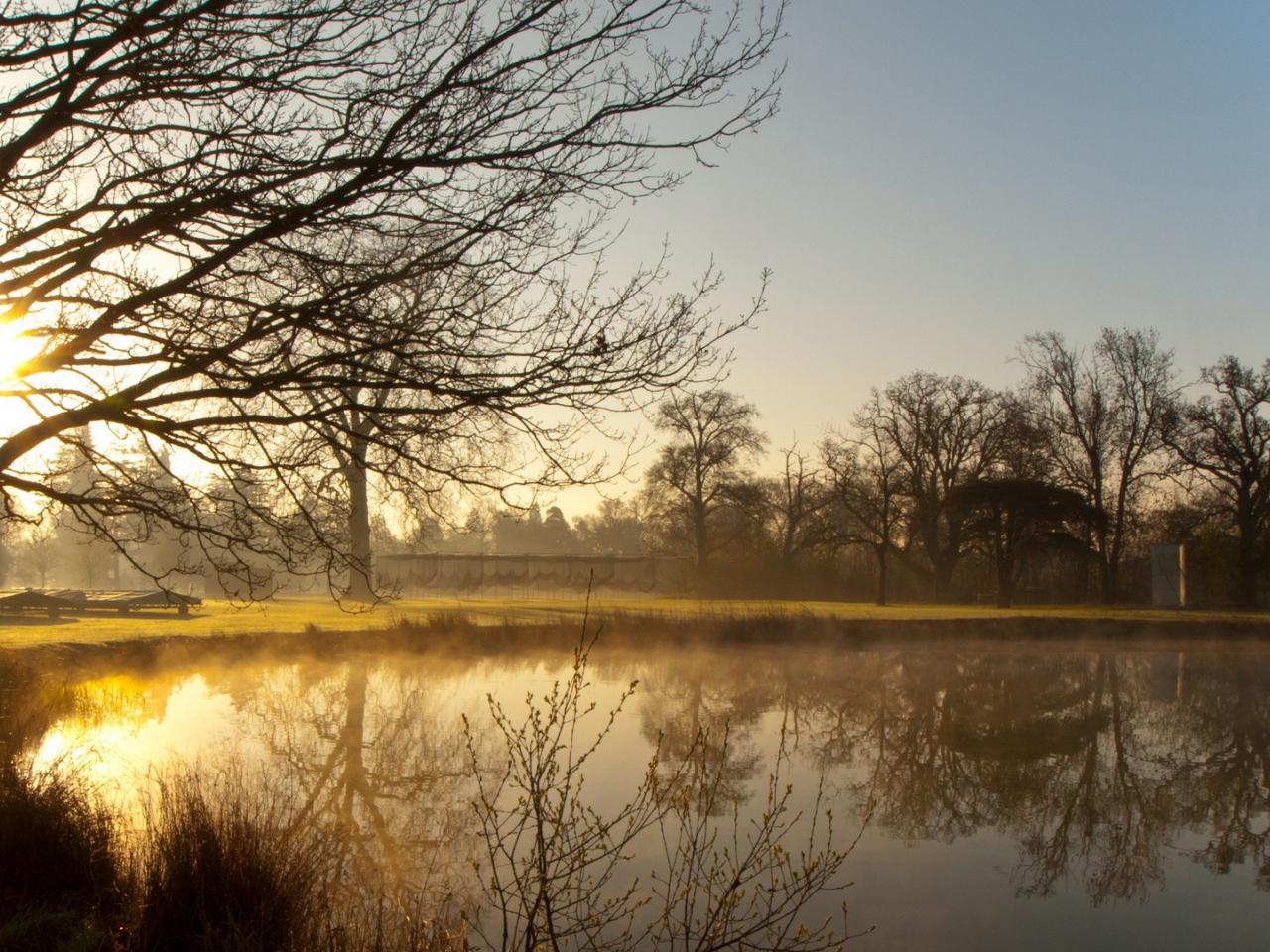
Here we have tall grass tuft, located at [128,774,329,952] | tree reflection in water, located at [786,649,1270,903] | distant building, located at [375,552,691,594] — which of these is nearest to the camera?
tall grass tuft, located at [128,774,329,952]

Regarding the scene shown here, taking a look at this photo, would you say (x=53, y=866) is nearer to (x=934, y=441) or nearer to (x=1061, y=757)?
(x=1061, y=757)

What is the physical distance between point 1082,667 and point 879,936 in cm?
1558

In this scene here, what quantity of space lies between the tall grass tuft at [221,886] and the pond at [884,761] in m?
1.00

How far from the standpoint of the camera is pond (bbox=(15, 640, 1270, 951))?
663 cm

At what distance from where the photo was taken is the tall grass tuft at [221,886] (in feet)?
15.4

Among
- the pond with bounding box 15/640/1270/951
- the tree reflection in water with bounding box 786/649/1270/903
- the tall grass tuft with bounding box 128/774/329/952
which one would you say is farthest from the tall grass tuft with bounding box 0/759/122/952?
the tree reflection in water with bounding box 786/649/1270/903

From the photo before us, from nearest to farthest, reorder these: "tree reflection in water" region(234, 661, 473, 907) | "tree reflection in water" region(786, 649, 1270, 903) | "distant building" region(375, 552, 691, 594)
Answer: "tree reflection in water" region(234, 661, 473, 907) → "tree reflection in water" region(786, 649, 1270, 903) → "distant building" region(375, 552, 691, 594)

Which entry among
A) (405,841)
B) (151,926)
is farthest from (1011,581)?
(151,926)

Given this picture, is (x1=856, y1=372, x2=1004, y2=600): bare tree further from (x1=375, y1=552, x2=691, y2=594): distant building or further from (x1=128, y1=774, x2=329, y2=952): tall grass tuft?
(x1=128, y1=774, x2=329, y2=952): tall grass tuft

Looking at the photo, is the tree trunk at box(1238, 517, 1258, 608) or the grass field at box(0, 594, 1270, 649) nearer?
the grass field at box(0, 594, 1270, 649)

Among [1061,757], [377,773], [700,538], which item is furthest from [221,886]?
[700,538]

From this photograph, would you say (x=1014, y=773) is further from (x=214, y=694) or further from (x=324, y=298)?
(x=214, y=694)

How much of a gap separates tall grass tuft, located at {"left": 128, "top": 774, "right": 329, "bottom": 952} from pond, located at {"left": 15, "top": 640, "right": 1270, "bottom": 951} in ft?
3.27

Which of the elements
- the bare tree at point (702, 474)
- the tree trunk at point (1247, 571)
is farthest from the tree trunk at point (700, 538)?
the tree trunk at point (1247, 571)
